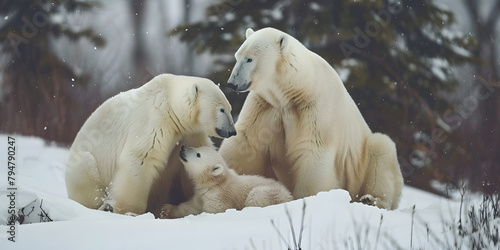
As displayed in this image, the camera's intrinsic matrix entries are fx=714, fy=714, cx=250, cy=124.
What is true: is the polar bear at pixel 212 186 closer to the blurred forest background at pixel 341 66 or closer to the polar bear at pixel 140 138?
the polar bear at pixel 140 138

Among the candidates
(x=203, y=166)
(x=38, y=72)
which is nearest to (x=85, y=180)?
(x=203, y=166)

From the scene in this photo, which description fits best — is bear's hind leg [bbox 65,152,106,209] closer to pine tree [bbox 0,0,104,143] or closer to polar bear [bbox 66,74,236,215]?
polar bear [bbox 66,74,236,215]

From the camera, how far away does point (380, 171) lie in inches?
238

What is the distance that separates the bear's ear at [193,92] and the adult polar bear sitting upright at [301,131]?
29 cm

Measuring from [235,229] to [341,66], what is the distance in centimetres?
576

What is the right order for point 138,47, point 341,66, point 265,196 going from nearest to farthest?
point 265,196 → point 341,66 → point 138,47

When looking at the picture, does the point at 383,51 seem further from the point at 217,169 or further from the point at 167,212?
the point at 167,212

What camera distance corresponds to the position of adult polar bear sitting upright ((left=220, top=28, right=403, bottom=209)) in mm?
5582

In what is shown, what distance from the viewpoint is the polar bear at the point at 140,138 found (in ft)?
17.6

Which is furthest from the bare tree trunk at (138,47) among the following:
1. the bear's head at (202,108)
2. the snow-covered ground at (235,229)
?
the snow-covered ground at (235,229)

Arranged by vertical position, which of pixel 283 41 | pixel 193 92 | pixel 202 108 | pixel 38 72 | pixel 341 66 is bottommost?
pixel 38 72

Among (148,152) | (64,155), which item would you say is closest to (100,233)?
(148,152)

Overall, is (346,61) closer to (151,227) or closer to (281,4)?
(281,4)

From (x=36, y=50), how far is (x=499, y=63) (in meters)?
7.09
